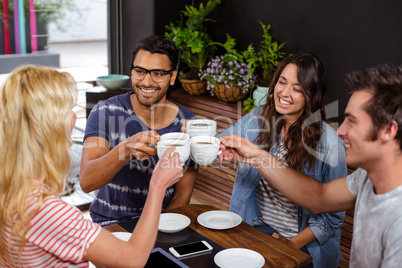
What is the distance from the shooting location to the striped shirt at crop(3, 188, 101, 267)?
1.25 meters

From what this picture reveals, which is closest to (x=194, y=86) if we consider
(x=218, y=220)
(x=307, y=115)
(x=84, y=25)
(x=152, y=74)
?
(x=84, y=25)

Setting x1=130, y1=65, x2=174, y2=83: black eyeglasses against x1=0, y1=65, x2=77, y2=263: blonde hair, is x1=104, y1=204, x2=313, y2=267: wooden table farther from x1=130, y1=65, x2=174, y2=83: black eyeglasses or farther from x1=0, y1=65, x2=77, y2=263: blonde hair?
x1=130, y1=65, x2=174, y2=83: black eyeglasses

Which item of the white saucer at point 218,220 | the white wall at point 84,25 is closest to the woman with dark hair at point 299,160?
the white saucer at point 218,220

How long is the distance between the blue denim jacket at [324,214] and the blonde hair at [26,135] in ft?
4.14

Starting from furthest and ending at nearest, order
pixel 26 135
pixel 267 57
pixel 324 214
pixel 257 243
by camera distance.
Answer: pixel 267 57 → pixel 324 214 → pixel 257 243 → pixel 26 135

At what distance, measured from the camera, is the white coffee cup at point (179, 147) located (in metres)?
1.69

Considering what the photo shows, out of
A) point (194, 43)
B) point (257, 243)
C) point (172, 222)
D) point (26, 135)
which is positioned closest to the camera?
point (26, 135)

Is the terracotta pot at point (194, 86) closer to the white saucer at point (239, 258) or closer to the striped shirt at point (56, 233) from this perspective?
the white saucer at point (239, 258)

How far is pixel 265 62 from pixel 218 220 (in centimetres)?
202

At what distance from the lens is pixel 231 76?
3725 millimetres

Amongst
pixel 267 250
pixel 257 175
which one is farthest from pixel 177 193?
pixel 267 250

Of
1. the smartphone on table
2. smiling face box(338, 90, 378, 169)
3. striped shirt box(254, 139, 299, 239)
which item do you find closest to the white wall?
striped shirt box(254, 139, 299, 239)

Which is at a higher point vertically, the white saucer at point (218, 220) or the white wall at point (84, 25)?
the white wall at point (84, 25)

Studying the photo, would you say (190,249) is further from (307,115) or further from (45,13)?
(45,13)
